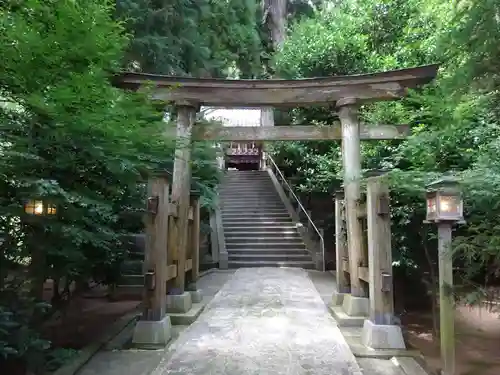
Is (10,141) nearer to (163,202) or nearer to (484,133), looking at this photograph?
(163,202)

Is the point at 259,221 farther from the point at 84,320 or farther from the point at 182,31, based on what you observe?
the point at 84,320

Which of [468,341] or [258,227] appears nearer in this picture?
[468,341]

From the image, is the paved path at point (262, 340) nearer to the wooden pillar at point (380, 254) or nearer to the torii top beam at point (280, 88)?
the wooden pillar at point (380, 254)

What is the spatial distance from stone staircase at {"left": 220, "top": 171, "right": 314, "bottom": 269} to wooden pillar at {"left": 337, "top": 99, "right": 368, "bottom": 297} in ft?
20.8

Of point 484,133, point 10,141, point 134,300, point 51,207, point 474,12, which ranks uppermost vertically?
point 474,12

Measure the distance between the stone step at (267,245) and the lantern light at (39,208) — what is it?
32.3ft

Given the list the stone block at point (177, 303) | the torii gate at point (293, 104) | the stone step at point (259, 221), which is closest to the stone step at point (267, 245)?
the stone step at point (259, 221)

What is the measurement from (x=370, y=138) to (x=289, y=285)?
391 cm

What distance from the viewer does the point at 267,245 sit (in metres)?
13.8

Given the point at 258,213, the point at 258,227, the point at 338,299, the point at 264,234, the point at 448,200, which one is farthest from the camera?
the point at 258,213

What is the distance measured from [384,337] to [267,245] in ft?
28.9

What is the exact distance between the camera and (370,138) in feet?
23.6

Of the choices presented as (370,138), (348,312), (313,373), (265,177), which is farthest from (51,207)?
(265,177)

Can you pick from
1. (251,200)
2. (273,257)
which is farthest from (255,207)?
(273,257)
